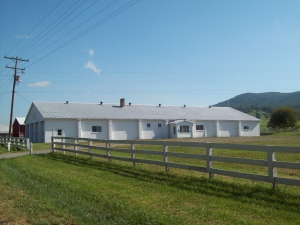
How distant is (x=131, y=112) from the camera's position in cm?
4900

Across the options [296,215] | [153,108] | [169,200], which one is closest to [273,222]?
[296,215]

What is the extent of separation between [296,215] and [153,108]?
157 feet

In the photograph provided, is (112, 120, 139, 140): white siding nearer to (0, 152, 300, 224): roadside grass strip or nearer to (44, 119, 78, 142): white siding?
(44, 119, 78, 142): white siding

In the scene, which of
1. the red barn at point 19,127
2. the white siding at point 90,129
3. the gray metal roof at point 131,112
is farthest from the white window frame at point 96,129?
the red barn at point 19,127

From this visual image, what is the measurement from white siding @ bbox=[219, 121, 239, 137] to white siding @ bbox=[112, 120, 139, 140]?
15.5 m

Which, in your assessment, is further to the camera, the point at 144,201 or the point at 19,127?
the point at 19,127

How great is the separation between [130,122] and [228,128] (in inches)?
711

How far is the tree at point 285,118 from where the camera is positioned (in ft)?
237

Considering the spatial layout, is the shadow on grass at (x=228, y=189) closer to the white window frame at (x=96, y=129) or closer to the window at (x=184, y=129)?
the white window frame at (x=96, y=129)

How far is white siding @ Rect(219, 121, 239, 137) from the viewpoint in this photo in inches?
2113

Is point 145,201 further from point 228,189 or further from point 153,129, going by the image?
point 153,129

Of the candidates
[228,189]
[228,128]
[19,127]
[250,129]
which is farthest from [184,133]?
[228,189]

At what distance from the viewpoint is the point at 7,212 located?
22.6 feet

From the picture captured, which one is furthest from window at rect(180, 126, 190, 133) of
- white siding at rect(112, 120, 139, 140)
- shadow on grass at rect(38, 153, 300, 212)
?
→ shadow on grass at rect(38, 153, 300, 212)
